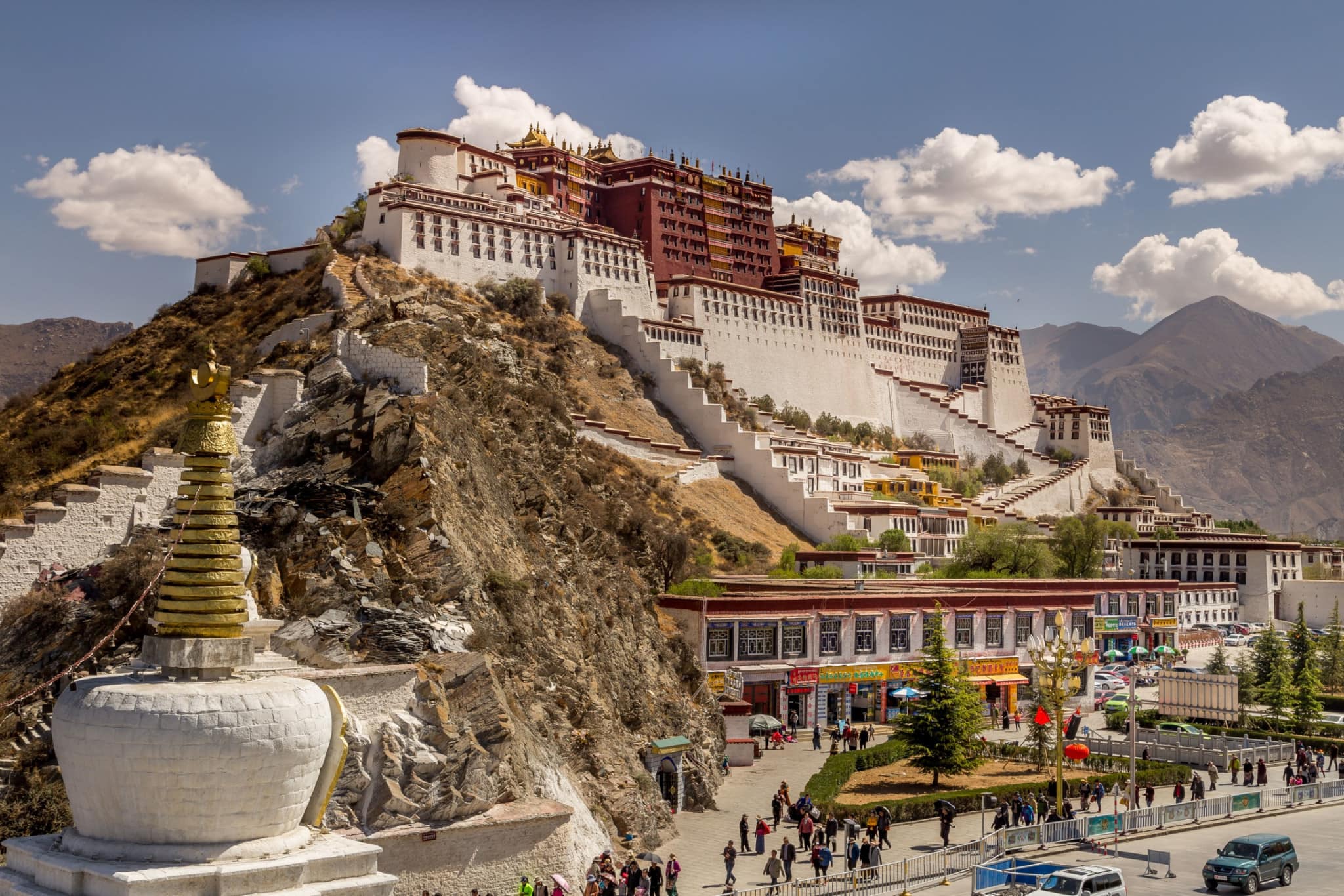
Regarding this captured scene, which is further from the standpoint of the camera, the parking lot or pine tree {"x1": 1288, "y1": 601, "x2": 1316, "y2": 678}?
pine tree {"x1": 1288, "y1": 601, "x2": 1316, "y2": 678}

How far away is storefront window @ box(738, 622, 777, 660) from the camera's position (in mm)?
44031

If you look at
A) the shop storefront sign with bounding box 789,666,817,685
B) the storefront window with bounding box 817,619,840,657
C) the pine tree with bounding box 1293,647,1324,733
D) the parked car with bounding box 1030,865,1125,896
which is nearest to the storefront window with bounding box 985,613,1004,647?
the storefront window with bounding box 817,619,840,657

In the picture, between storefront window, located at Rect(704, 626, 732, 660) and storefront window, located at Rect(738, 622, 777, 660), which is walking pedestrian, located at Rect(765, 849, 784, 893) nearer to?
storefront window, located at Rect(704, 626, 732, 660)

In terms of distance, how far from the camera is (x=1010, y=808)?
3338 centimetres

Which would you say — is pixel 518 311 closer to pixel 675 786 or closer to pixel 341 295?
pixel 341 295

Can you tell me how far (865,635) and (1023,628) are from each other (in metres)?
8.14

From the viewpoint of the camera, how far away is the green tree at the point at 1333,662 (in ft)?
195

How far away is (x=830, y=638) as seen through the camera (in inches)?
1827

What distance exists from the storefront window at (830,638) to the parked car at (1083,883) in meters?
21.3

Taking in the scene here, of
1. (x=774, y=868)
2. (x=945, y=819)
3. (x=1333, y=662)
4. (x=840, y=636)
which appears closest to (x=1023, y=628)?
(x=840, y=636)

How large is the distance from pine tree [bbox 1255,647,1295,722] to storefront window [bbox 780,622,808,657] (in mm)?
15425

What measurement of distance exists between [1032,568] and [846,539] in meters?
10.4

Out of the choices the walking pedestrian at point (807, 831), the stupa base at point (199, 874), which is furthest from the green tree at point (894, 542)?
the stupa base at point (199, 874)

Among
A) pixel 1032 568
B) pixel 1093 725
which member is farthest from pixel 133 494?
pixel 1032 568
